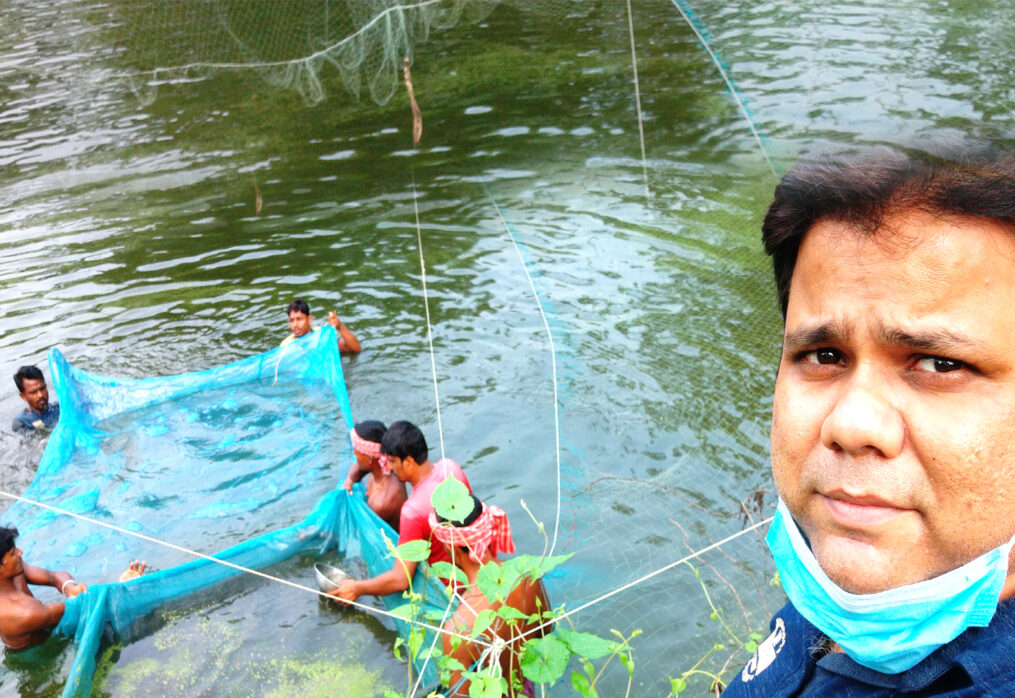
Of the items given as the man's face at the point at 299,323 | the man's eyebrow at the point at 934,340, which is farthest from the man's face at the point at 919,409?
the man's face at the point at 299,323

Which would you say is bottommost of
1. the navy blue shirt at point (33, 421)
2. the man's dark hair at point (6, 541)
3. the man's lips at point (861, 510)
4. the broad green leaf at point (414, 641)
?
the navy blue shirt at point (33, 421)

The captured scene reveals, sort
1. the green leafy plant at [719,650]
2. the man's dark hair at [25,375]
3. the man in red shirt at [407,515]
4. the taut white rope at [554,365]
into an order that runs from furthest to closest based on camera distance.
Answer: the man's dark hair at [25,375] < the taut white rope at [554,365] < the man in red shirt at [407,515] < the green leafy plant at [719,650]

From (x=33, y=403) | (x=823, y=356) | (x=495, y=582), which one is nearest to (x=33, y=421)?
(x=33, y=403)

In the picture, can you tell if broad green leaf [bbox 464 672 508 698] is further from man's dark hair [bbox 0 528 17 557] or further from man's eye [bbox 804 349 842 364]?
man's dark hair [bbox 0 528 17 557]

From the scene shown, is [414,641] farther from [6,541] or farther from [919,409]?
[6,541]

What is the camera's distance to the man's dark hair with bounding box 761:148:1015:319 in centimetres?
98

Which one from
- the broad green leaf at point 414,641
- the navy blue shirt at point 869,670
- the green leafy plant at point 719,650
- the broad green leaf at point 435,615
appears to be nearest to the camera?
the navy blue shirt at point 869,670

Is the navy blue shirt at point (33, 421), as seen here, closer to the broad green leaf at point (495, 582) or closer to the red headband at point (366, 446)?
the red headband at point (366, 446)

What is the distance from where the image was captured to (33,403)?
6.41m

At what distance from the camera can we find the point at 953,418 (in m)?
0.96

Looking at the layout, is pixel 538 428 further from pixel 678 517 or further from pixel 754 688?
pixel 754 688

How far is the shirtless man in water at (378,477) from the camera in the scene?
→ 5148 mm

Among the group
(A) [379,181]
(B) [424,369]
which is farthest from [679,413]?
(A) [379,181]

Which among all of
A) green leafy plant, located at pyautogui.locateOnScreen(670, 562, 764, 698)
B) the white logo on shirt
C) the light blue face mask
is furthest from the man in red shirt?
the light blue face mask
